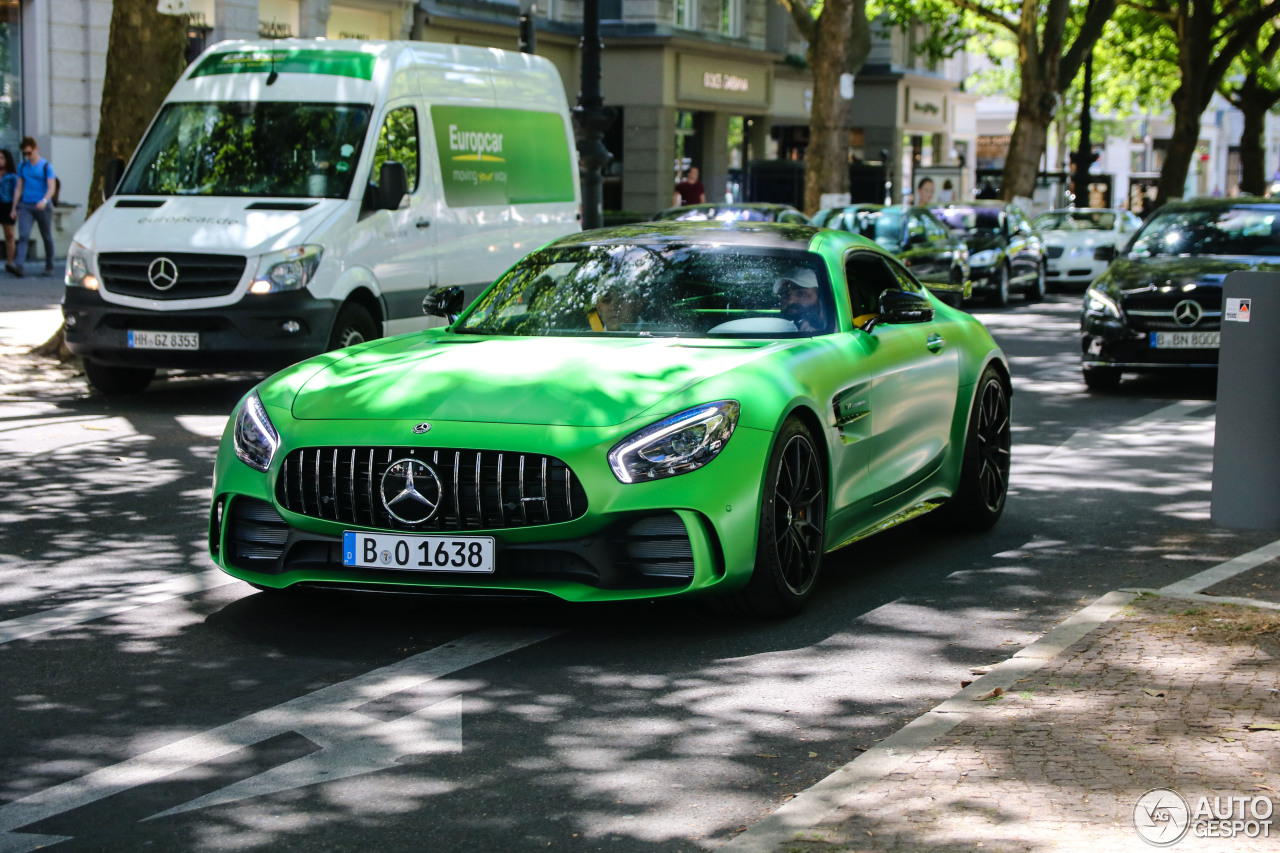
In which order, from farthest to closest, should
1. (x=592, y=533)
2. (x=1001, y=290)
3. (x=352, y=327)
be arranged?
(x=1001, y=290)
(x=352, y=327)
(x=592, y=533)

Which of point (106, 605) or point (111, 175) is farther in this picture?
point (111, 175)

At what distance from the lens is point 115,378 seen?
13.6 metres

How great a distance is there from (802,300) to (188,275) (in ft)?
21.3

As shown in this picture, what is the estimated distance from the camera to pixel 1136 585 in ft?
23.7

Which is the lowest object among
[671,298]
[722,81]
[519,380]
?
[519,380]

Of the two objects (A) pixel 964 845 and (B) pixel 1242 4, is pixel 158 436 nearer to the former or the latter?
(A) pixel 964 845

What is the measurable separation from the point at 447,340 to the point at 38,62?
71.0 ft

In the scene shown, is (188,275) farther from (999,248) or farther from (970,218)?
(970,218)

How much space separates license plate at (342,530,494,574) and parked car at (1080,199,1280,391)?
913 centimetres

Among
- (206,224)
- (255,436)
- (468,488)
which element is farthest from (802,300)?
(206,224)

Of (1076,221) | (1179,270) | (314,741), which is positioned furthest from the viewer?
(1076,221)

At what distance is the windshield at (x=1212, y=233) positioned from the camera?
15211 millimetres

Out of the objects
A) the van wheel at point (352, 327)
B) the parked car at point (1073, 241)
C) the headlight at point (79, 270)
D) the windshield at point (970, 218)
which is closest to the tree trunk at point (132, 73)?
the headlight at point (79, 270)

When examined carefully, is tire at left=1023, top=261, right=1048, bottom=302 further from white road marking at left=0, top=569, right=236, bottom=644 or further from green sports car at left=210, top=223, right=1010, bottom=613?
white road marking at left=0, top=569, right=236, bottom=644
